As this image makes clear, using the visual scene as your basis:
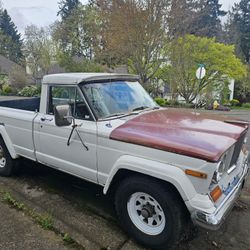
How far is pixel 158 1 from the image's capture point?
1406 centimetres

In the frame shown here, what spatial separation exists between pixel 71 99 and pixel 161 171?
64.5 inches

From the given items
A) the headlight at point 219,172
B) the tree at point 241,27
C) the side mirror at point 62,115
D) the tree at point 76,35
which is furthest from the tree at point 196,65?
the tree at point 241,27

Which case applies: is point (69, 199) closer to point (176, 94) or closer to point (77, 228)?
point (77, 228)

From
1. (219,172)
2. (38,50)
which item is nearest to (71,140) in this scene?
(219,172)

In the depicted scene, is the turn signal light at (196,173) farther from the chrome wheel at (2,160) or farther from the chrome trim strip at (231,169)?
the chrome wheel at (2,160)

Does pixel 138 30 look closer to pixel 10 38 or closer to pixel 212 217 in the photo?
pixel 212 217

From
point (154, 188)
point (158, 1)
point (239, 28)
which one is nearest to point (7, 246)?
point (154, 188)

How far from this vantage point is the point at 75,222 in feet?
10.9

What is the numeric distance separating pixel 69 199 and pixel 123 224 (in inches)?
47.0

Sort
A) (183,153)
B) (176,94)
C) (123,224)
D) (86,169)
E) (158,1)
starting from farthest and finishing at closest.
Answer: (176,94), (158,1), (86,169), (123,224), (183,153)

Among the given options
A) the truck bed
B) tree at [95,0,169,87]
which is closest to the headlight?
the truck bed

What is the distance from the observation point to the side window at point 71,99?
3.33m

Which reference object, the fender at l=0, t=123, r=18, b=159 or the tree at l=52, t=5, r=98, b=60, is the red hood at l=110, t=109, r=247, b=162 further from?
the tree at l=52, t=5, r=98, b=60

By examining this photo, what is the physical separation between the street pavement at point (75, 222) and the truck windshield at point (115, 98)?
137 centimetres
